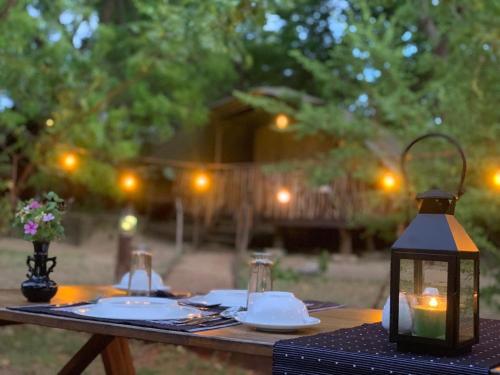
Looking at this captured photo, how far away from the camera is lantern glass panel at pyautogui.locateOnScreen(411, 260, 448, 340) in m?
1.78

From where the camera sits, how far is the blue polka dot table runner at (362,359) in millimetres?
1645

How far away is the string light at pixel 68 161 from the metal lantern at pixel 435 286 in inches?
382

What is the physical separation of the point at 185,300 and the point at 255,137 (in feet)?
49.0

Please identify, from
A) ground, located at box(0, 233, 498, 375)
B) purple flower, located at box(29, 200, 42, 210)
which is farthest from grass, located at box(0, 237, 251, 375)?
purple flower, located at box(29, 200, 42, 210)

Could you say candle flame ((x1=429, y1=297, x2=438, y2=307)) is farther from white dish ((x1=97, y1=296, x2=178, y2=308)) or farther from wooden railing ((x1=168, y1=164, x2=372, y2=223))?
wooden railing ((x1=168, y1=164, x2=372, y2=223))

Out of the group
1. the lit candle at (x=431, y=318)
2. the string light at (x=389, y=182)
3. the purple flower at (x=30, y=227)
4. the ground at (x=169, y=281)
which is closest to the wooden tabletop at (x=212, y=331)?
the purple flower at (x=30, y=227)

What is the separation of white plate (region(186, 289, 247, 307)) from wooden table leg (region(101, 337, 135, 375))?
61cm

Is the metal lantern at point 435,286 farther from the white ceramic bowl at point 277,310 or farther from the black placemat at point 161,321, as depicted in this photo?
the black placemat at point 161,321

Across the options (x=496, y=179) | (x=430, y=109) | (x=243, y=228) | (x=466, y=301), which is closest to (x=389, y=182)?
(x=430, y=109)

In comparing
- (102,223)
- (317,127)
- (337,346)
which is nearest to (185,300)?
(337,346)

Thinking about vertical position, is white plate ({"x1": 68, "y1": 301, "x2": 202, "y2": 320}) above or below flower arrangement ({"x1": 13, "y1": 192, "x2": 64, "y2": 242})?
below

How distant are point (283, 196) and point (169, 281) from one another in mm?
4800

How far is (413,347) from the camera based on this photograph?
5.90ft

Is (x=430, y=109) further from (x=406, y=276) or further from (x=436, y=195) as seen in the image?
(x=406, y=276)
